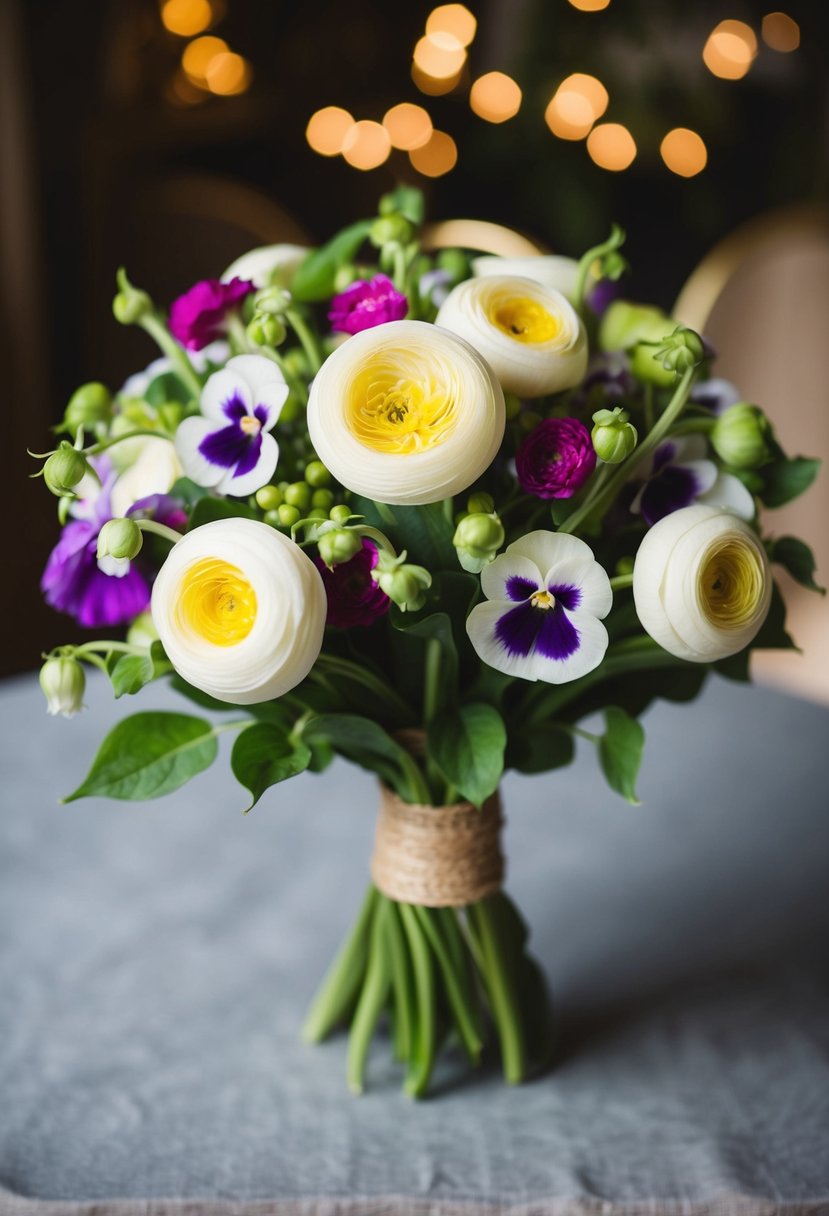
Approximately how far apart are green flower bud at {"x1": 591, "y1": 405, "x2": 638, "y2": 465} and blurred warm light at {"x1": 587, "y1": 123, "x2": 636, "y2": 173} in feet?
7.49

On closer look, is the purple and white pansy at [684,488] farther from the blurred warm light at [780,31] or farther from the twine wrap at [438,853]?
the blurred warm light at [780,31]

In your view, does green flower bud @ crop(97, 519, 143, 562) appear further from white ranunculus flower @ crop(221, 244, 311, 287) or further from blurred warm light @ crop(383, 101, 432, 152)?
blurred warm light @ crop(383, 101, 432, 152)

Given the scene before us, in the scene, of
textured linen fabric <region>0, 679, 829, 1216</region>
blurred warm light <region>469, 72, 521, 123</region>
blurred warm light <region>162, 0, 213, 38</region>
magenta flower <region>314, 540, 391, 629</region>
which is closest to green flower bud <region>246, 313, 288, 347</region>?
magenta flower <region>314, 540, 391, 629</region>

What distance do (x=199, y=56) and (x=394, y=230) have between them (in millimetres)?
2104

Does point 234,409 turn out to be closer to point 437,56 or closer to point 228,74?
point 228,74

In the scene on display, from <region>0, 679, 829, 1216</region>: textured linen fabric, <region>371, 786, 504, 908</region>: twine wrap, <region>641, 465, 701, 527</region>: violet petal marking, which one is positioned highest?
<region>641, 465, 701, 527</region>: violet petal marking

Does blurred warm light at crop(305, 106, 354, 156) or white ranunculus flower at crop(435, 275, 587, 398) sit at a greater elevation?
white ranunculus flower at crop(435, 275, 587, 398)

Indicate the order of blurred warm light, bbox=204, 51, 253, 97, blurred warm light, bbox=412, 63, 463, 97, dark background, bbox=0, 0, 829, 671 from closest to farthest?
dark background, bbox=0, 0, 829, 671
blurred warm light, bbox=204, 51, 253, 97
blurred warm light, bbox=412, 63, 463, 97

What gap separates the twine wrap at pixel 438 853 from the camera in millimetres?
629

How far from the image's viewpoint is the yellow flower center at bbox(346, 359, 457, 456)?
1.52ft

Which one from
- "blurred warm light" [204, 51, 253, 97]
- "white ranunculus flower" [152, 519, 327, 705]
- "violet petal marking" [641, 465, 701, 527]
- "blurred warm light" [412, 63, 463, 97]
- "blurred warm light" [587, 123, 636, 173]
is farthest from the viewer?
"blurred warm light" [412, 63, 463, 97]

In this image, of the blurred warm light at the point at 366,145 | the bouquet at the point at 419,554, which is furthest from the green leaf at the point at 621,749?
the blurred warm light at the point at 366,145

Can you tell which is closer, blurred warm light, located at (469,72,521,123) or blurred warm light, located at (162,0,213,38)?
blurred warm light, located at (162,0,213,38)

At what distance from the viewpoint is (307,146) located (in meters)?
2.54
